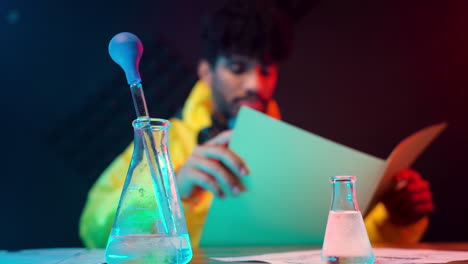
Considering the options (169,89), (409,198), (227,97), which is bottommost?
(409,198)

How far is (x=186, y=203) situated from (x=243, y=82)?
62cm

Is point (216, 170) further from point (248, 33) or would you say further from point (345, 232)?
point (248, 33)

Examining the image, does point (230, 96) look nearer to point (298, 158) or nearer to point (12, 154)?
point (298, 158)

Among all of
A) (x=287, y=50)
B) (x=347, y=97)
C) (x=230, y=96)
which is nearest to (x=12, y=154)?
(x=230, y=96)

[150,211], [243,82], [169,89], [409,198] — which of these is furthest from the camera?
[169,89]

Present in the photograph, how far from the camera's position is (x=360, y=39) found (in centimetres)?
219

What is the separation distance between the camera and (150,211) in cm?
45

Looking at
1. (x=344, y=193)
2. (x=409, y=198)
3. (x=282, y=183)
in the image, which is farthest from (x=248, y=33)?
(x=344, y=193)

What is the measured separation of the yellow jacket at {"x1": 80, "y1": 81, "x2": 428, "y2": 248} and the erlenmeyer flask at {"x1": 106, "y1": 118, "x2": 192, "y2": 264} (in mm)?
506

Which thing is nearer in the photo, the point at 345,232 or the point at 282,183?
the point at 345,232

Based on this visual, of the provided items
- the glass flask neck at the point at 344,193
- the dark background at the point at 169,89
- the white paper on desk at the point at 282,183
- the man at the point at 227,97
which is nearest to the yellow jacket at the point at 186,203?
the man at the point at 227,97

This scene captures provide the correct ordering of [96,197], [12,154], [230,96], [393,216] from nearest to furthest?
[393,216], [96,197], [230,96], [12,154]

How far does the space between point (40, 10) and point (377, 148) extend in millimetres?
1647

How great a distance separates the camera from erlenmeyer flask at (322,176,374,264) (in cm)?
45
